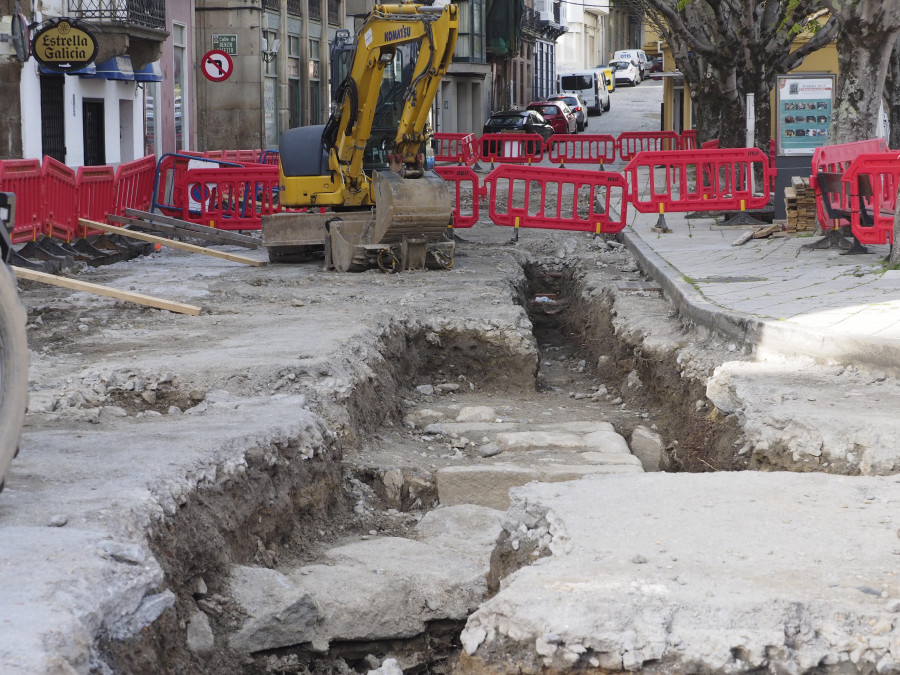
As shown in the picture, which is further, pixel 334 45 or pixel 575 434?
pixel 334 45

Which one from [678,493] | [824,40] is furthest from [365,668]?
[824,40]

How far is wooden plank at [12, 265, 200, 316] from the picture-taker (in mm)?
9164

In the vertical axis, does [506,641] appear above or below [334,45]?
below

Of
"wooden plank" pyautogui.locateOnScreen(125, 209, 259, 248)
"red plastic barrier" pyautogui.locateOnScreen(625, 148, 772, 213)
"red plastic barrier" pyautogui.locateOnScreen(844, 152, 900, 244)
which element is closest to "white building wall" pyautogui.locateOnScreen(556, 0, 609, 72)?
"red plastic barrier" pyautogui.locateOnScreen(625, 148, 772, 213)

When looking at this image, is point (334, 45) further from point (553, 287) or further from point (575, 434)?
point (575, 434)

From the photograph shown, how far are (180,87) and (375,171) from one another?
1428 cm

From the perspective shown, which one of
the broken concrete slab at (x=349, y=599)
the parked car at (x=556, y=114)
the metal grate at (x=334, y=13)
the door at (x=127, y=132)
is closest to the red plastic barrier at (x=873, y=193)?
the broken concrete slab at (x=349, y=599)

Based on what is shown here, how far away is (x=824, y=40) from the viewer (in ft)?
64.5

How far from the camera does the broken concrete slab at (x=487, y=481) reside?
672 centimetres

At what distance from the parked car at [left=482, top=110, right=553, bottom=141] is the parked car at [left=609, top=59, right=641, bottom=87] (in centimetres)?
3641

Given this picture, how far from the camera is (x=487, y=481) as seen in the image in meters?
6.75

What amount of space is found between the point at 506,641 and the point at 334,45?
35.4ft

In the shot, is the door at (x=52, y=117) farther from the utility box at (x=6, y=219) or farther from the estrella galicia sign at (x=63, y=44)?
the utility box at (x=6, y=219)

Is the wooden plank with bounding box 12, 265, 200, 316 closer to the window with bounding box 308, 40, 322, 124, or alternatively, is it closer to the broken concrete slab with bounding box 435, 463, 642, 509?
the broken concrete slab with bounding box 435, 463, 642, 509
